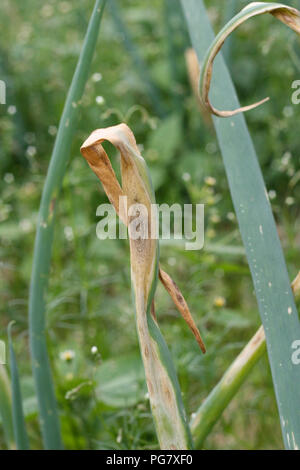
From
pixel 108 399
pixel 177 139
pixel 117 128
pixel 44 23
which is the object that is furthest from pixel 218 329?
pixel 44 23

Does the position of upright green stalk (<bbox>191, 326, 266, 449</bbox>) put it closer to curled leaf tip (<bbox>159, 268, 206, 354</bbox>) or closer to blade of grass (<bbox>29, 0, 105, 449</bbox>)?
curled leaf tip (<bbox>159, 268, 206, 354</bbox>)

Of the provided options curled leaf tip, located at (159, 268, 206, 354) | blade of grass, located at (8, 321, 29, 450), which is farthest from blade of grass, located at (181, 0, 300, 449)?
blade of grass, located at (8, 321, 29, 450)

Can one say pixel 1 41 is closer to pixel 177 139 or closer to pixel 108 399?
pixel 177 139

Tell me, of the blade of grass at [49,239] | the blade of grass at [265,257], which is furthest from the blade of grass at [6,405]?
the blade of grass at [265,257]

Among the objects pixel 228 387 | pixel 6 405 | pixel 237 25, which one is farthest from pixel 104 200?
pixel 237 25

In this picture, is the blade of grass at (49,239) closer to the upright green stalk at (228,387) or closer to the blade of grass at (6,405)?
the blade of grass at (6,405)
